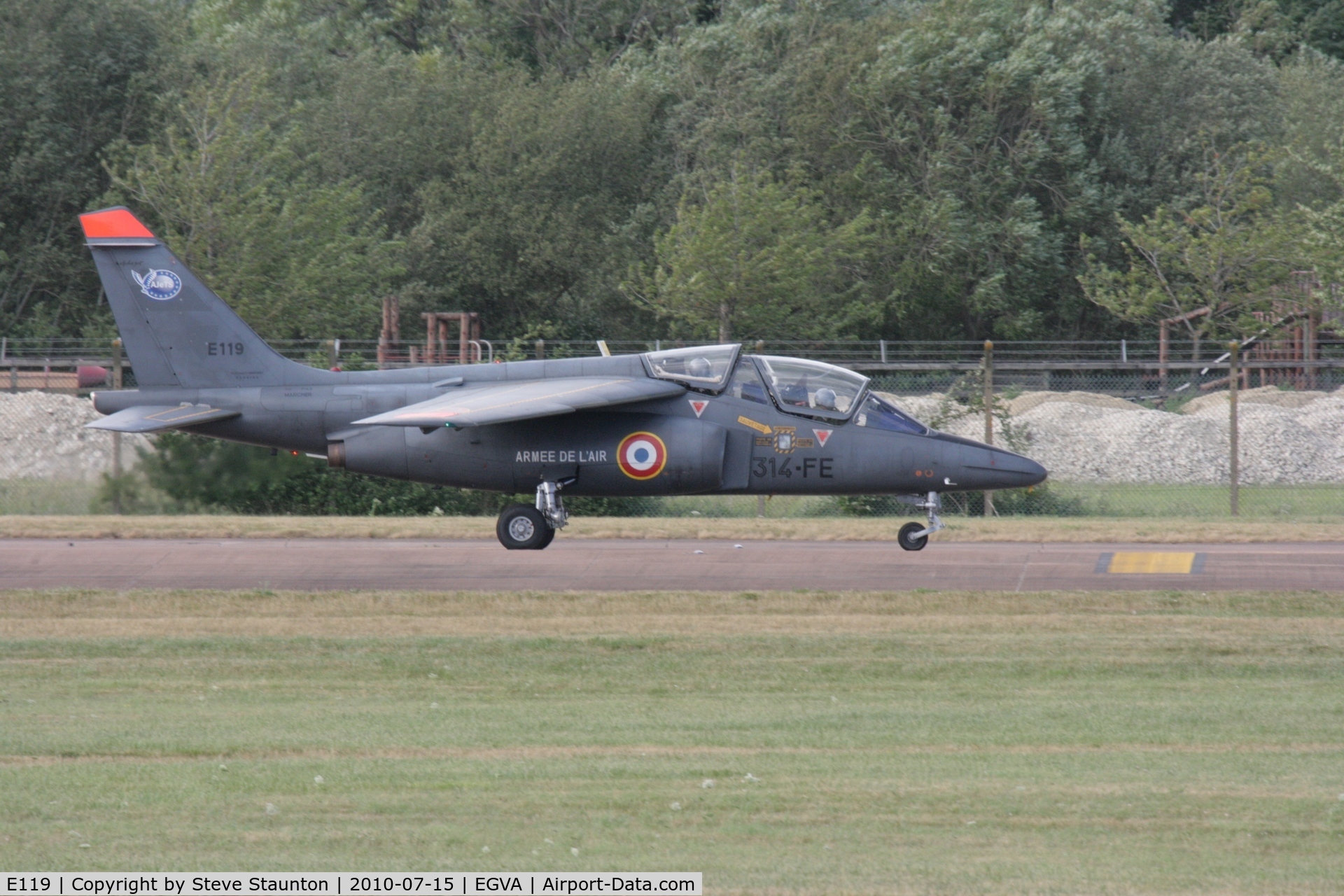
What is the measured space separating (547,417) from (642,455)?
1.17m

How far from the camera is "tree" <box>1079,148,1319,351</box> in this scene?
137 ft

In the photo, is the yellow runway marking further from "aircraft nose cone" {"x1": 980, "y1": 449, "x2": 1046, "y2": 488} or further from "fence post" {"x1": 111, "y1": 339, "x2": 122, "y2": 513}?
"fence post" {"x1": 111, "y1": 339, "x2": 122, "y2": 513}

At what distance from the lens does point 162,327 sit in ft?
59.0

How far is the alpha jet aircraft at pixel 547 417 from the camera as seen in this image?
17172 mm

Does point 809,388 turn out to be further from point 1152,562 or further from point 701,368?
point 1152,562

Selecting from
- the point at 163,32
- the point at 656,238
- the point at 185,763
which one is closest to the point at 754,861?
the point at 185,763

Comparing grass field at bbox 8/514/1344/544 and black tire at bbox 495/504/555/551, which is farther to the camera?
grass field at bbox 8/514/1344/544

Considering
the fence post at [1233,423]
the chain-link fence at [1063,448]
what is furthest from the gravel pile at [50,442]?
the fence post at [1233,423]

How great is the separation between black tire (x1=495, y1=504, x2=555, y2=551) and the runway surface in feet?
0.49

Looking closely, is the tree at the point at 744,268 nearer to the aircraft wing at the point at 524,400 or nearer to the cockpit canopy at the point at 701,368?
the cockpit canopy at the point at 701,368

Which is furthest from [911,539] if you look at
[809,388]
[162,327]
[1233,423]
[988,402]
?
[162,327]

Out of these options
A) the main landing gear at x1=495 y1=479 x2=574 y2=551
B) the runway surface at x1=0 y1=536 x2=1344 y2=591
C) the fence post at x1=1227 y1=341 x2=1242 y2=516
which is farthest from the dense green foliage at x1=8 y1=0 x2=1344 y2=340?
the main landing gear at x1=495 y1=479 x2=574 y2=551

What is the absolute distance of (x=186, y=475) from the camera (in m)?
20.8

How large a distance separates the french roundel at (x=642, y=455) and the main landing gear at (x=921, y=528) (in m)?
2.99
